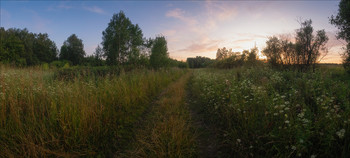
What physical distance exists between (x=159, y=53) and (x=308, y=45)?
729 inches

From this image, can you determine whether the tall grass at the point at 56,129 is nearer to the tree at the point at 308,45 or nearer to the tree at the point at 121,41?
the tree at the point at 308,45

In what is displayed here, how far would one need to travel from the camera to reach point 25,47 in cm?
4419

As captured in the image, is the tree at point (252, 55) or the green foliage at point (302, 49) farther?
the tree at point (252, 55)

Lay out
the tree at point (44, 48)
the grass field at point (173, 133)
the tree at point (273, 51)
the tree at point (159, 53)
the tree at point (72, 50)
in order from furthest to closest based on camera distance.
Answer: the tree at point (72, 50) < the tree at point (44, 48) < the tree at point (159, 53) < the tree at point (273, 51) < the grass field at point (173, 133)

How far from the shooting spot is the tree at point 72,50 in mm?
56844

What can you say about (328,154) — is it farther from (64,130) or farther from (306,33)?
(306,33)

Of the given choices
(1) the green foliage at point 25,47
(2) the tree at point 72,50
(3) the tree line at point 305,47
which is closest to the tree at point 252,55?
(3) the tree line at point 305,47

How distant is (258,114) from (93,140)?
413 centimetres

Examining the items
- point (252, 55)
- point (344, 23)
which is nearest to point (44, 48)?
point (252, 55)

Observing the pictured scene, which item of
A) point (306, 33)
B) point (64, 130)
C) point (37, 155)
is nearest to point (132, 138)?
point (64, 130)

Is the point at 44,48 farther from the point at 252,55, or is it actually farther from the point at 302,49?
the point at 302,49

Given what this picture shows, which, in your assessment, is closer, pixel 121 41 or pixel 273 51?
pixel 273 51

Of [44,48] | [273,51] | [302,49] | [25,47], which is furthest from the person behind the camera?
[44,48]

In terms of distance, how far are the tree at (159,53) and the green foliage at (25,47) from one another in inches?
1385
